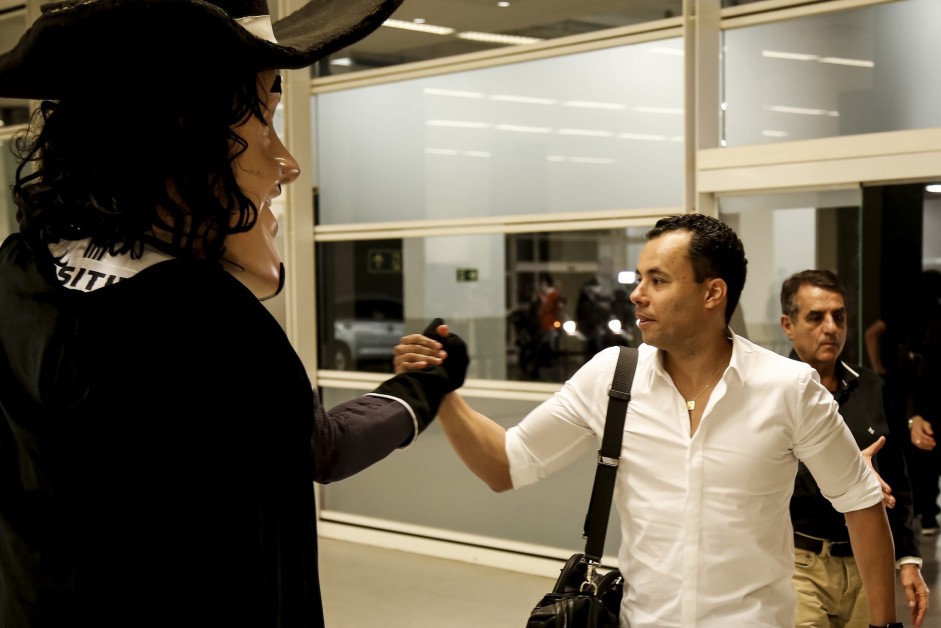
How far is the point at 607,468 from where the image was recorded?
7.99 feet

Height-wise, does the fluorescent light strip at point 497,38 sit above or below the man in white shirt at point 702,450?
above

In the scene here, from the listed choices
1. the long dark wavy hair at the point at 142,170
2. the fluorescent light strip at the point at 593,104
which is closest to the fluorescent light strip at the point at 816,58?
the fluorescent light strip at the point at 593,104

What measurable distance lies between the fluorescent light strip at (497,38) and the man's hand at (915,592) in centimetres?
391

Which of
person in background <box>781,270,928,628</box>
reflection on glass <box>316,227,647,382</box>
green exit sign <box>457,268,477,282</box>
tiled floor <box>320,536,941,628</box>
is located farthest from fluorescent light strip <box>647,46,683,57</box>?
tiled floor <box>320,536,941,628</box>

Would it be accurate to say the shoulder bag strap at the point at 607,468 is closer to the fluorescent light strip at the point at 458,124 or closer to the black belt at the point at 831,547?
the black belt at the point at 831,547

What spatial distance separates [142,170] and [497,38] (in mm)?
5133

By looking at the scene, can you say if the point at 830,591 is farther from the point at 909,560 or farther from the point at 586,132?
the point at 586,132

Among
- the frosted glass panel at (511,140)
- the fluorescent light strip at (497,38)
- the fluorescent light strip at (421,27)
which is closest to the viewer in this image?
the frosted glass panel at (511,140)

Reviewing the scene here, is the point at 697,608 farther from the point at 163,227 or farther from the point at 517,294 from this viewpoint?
the point at 517,294

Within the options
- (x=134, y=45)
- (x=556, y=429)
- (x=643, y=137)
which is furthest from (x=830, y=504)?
(x=643, y=137)

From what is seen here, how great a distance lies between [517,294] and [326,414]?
458 cm

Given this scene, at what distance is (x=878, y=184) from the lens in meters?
4.92

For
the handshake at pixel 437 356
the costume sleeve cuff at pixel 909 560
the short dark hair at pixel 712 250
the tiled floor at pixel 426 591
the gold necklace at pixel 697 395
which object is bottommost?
the tiled floor at pixel 426 591

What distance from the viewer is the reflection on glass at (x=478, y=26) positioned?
565cm
